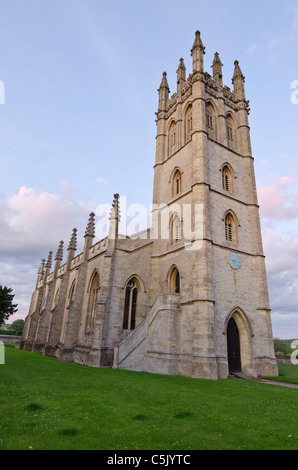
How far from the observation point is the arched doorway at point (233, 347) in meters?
18.5

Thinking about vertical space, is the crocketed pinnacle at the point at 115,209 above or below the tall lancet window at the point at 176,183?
below

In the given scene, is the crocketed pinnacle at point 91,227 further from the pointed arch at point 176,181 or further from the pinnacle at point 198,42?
the pinnacle at point 198,42

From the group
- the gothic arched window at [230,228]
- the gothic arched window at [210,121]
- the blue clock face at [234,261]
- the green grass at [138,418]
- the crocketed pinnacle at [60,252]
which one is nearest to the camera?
the green grass at [138,418]

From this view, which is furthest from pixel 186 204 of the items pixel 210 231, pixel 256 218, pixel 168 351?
pixel 168 351

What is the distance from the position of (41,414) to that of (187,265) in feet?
46.5

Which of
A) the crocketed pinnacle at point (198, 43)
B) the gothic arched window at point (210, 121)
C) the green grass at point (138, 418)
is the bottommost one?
the green grass at point (138, 418)

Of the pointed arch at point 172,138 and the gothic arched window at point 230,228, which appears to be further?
the pointed arch at point 172,138

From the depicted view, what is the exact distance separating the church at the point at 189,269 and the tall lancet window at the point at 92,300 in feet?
0.29

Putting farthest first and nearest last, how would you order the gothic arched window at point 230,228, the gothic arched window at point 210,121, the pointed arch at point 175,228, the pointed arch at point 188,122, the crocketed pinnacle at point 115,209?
the pointed arch at point 188,122, the gothic arched window at point 210,121, the crocketed pinnacle at point 115,209, the pointed arch at point 175,228, the gothic arched window at point 230,228

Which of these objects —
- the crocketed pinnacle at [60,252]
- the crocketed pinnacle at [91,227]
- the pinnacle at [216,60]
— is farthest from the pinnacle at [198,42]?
the crocketed pinnacle at [60,252]

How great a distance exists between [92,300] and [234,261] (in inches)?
504

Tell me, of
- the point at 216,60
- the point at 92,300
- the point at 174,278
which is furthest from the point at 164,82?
the point at 92,300

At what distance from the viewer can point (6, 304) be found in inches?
1593
